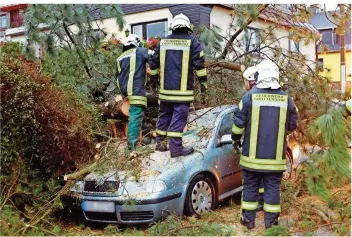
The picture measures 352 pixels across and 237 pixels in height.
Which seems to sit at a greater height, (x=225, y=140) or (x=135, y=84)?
(x=135, y=84)

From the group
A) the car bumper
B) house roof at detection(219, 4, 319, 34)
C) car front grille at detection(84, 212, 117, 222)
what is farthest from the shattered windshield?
house roof at detection(219, 4, 319, 34)

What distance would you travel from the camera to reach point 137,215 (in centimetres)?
511

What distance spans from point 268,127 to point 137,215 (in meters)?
1.69

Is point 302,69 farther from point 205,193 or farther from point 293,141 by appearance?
point 205,193

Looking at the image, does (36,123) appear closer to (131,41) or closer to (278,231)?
(131,41)

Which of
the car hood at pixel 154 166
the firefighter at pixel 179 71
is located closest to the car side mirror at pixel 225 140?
the car hood at pixel 154 166

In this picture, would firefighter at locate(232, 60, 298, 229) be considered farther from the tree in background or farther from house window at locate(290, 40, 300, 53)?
house window at locate(290, 40, 300, 53)

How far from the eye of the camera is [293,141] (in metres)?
6.96

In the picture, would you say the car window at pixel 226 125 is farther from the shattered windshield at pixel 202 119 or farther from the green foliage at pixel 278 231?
the green foliage at pixel 278 231

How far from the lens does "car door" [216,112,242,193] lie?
5.84m

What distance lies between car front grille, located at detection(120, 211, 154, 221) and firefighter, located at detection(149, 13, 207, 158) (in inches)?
34.9

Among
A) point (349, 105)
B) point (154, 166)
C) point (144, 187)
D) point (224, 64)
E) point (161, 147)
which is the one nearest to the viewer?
point (349, 105)

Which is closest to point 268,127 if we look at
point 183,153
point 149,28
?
point 183,153

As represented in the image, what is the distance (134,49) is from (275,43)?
9.73ft
